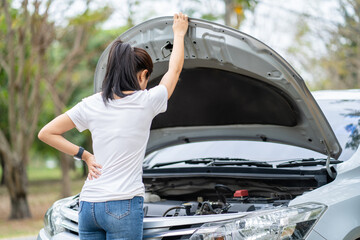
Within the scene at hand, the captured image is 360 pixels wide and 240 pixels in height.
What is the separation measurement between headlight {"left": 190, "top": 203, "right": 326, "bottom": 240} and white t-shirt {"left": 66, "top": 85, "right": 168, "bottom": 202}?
0.46 meters

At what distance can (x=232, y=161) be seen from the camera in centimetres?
380

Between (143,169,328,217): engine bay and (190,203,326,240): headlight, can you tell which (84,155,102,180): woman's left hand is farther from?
(143,169,328,217): engine bay

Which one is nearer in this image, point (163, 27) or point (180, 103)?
point (163, 27)

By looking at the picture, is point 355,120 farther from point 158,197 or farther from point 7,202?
point 7,202

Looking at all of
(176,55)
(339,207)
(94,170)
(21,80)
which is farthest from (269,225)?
(21,80)

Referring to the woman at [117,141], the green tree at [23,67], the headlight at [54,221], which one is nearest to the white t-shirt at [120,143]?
the woman at [117,141]

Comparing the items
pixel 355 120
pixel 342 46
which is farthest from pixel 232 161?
pixel 342 46

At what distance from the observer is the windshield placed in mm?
3561

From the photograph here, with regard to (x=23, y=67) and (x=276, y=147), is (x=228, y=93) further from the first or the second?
(x=23, y=67)

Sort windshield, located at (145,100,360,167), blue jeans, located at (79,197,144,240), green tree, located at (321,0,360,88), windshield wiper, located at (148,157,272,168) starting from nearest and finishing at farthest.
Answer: blue jeans, located at (79,197,144,240)
windshield, located at (145,100,360,167)
windshield wiper, located at (148,157,272,168)
green tree, located at (321,0,360,88)

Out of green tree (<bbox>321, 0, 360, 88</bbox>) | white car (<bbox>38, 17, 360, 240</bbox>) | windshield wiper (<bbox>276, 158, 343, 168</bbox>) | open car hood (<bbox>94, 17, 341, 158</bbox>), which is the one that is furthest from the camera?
green tree (<bbox>321, 0, 360, 88</bbox>)

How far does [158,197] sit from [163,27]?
4.72ft

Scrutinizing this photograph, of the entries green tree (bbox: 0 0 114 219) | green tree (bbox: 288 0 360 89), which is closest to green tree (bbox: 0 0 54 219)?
green tree (bbox: 0 0 114 219)

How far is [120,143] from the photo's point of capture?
2.41 m
